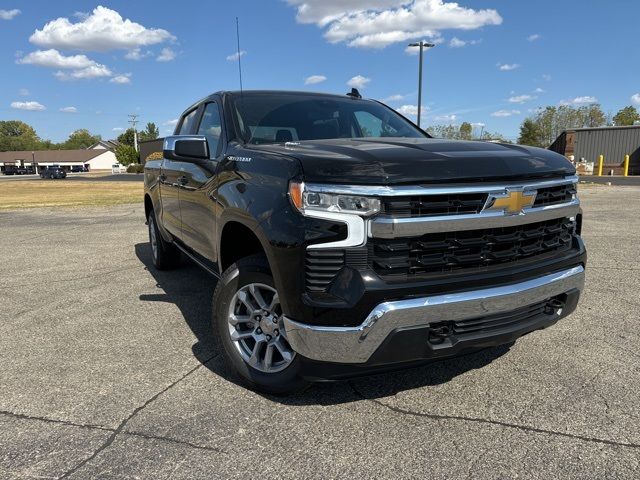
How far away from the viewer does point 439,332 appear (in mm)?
2555

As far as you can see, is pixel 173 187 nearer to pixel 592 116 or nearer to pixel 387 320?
pixel 387 320

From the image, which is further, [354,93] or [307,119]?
[354,93]

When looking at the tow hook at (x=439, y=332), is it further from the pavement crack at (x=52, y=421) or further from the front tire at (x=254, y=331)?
the pavement crack at (x=52, y=421)

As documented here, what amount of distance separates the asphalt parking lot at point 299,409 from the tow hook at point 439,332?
50cm

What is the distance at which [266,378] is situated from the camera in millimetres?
2965

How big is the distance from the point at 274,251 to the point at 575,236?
196 cm

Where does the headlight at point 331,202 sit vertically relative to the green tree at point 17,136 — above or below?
below

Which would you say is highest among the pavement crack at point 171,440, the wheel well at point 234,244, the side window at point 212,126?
the side window at point 212,126

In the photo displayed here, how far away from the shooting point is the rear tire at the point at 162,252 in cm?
616

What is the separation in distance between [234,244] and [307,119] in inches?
49.4

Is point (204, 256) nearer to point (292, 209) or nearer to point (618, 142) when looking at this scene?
point (292, 209)

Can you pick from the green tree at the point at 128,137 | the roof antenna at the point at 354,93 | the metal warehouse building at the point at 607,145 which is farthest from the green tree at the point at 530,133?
the green tree at the point at 128,137

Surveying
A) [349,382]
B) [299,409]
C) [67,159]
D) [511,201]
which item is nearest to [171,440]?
[299,409]

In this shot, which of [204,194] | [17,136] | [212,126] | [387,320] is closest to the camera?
[387,320]
